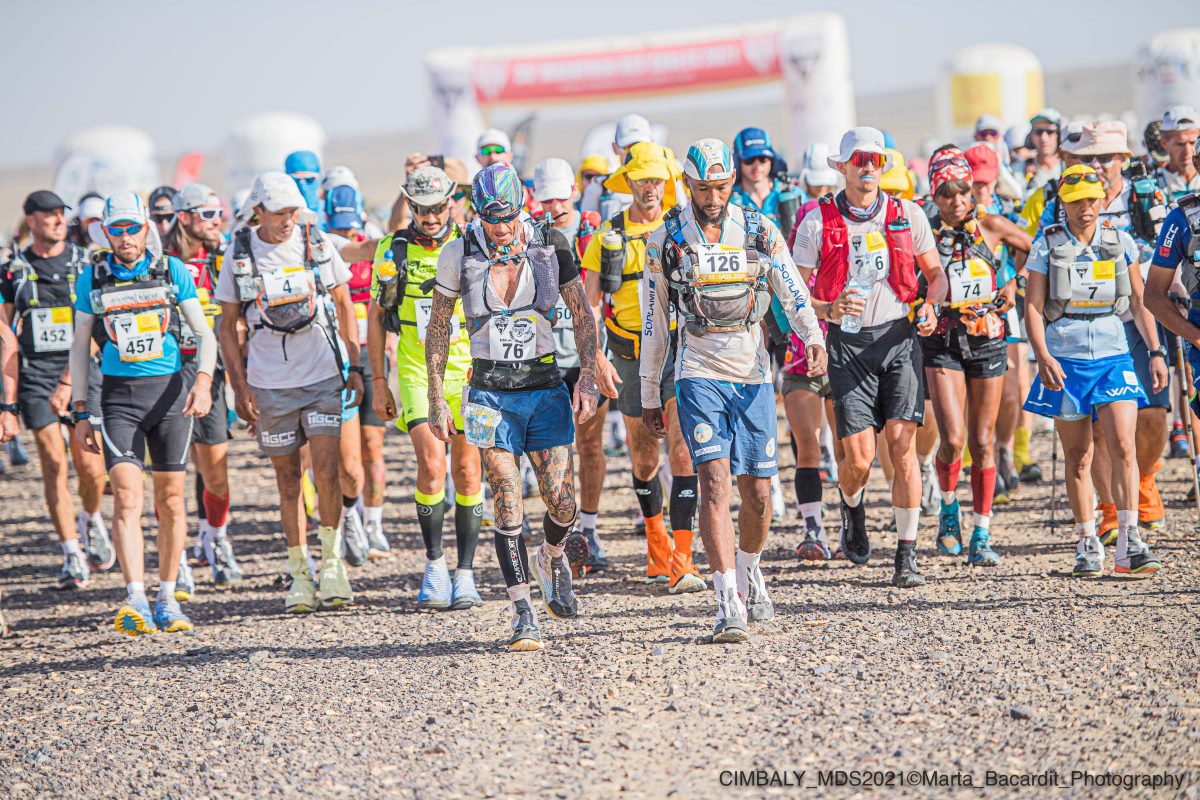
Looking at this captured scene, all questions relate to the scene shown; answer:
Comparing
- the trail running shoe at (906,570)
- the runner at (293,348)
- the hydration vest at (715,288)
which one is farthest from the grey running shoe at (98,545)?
the trail running shoe at (906,570)

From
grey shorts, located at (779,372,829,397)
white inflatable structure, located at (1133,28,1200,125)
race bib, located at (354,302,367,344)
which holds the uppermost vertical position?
white inflatable structure, located at (1133,28,1200,125)

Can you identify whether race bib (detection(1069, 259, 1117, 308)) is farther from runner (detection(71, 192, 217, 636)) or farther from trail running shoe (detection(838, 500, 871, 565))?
runner (detection(71, 192, 217, 636))

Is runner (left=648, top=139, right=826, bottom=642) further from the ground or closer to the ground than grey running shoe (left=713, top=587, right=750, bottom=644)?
further from the ground

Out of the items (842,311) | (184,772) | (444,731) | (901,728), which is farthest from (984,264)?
(184,772)

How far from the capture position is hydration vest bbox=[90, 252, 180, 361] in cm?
732

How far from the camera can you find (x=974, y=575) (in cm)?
728

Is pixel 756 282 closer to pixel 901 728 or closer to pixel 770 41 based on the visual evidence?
pixel 901 728

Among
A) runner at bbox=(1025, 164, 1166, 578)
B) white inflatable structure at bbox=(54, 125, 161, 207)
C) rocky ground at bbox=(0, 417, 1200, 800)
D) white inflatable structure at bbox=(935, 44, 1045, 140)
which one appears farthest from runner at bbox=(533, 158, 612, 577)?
white inflatable structure at bbox=(935, 44, 1045, 140)

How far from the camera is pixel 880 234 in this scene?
704 centimetres

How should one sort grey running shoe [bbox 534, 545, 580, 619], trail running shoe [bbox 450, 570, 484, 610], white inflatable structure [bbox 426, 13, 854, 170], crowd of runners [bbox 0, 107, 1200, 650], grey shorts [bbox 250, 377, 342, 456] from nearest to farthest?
crowd of runners [bbox 0, 107, 1200, 650] → grey running shoe [bbox 534, 545, 580, 619] → trail running shoe [bbox 450, 570, 484, 610] → grey shorts [bbox 250, 377, 342, 456] → white inflatable structure [bbox 426, 13, 854, 170]

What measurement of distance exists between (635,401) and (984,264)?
2089mm

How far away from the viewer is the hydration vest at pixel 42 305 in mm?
8875

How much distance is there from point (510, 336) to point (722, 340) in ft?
3.20

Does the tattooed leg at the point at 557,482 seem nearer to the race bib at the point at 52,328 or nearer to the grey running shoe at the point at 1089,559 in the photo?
the grey running shoe at the point at 1089,559
